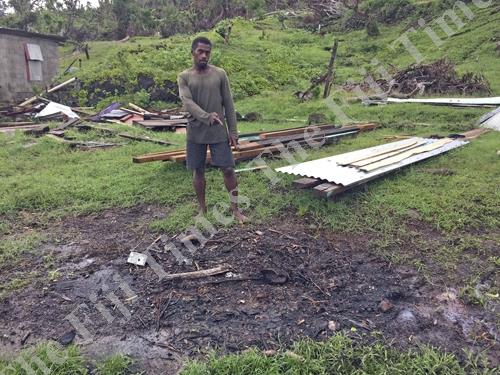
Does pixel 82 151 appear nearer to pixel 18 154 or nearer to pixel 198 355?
pixel 18 154

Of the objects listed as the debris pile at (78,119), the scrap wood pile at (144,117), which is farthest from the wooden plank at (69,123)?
the scrap wood pile at (144,117)

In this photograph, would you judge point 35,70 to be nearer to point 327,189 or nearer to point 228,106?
point 228,106

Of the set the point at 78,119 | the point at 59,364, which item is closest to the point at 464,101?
the point at 59,364

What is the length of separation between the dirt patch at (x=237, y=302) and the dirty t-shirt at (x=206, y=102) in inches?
43.4

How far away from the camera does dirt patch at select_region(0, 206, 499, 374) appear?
2.77m

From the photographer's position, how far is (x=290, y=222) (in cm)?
445

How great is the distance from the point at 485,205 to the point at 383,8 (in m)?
18.3

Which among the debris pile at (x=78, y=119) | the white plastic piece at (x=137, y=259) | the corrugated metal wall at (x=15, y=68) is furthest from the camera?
the corrugated metal wall at (x=15, y=68)

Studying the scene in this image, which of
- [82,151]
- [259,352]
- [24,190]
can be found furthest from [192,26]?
[259,352]

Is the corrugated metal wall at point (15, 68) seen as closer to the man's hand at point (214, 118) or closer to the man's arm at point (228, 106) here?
the man's arm at point (228, 106)

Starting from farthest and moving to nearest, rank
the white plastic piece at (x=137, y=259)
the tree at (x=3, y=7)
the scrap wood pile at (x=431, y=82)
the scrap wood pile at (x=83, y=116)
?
the tree at (x=3, y=7) < the scrap wood pile at (x=431, y=82) < the scrap wood pile at (x=83, y=116) < the white plastic piece at (x=137, y=259)

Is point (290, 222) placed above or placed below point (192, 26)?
below

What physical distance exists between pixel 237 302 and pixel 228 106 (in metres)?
2.13

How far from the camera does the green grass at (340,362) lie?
2.46 meters
